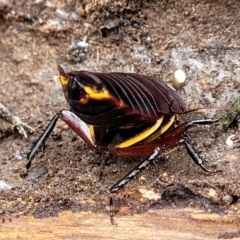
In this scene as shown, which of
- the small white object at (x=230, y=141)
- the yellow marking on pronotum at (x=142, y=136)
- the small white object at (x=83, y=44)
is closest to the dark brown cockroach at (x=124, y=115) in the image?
the yellow marking on pronotum at (x=142, y=136)

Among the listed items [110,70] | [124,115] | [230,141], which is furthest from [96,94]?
[110,70]

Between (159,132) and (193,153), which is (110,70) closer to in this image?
(159,132)

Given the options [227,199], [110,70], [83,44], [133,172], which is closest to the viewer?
[227,199]

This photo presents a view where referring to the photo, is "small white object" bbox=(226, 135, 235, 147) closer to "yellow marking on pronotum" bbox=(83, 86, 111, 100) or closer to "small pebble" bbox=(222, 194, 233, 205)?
"small pebble" bbox=(222, 194, 233, 205)

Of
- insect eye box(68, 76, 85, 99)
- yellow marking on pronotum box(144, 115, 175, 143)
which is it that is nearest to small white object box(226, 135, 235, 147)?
yellow marking on pronotum box(144, 115, 175, 143)

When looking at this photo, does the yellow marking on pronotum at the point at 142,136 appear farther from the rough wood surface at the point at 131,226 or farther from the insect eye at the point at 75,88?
the insect eye at the point at 75,88

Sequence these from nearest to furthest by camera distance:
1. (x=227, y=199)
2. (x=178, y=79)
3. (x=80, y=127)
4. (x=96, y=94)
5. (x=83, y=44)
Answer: (x=96, y=94) → (x=227, y=199) → (x=80, y=127) → (x=178, y=79) → (x=83, y=44)

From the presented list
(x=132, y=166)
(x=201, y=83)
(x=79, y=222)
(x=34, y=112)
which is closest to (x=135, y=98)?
(x=132, y=166)
